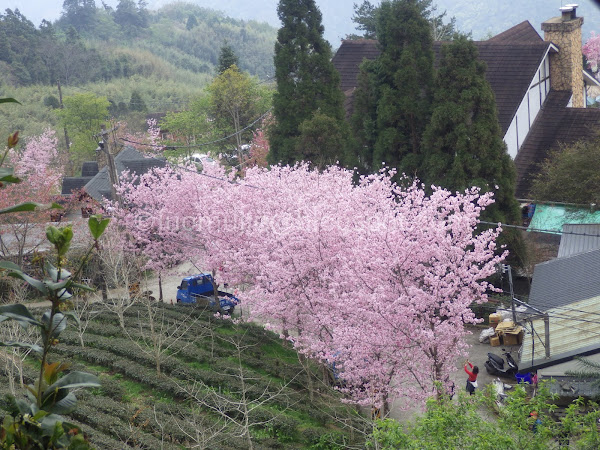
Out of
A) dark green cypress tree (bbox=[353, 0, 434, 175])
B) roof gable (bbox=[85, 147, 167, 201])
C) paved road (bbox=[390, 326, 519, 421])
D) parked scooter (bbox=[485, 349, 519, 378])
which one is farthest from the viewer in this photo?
roof gable (bbox=[85, 147, 167, 201])

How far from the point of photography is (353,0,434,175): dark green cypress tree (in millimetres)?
24797

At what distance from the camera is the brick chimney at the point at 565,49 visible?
31688 mm

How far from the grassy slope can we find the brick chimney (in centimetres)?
1880

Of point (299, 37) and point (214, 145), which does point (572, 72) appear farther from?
point (214, 145)

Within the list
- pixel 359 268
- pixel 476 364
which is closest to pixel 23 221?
pixel 359 268

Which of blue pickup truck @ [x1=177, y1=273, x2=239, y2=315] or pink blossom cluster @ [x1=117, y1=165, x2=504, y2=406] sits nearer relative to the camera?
pink blossom cluster @ [x1=117, y1=165, x2=504, y2=406]

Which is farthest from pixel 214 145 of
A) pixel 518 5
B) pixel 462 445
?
pixel 518 5

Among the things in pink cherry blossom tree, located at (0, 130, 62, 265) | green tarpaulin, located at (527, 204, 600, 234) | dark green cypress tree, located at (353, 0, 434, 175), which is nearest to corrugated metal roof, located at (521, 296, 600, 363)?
green tarpaulin, located at (527, 204, 600, 234)

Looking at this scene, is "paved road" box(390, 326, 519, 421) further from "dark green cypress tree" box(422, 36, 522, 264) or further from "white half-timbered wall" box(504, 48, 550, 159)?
"white half-timbered wall" box(504, 48, 550, 159)

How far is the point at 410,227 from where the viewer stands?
15336 mm

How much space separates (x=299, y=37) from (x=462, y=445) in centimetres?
2280

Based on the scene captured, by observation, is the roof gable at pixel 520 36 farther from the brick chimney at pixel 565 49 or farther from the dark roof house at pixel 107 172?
the dark roof house at pixel 107 172

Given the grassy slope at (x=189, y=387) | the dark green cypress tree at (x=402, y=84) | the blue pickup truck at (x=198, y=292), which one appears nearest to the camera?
the grassy slope at (x=189, y=387)

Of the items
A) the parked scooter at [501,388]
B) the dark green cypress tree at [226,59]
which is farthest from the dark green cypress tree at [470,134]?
the dark green cypress tree at [226,59]
